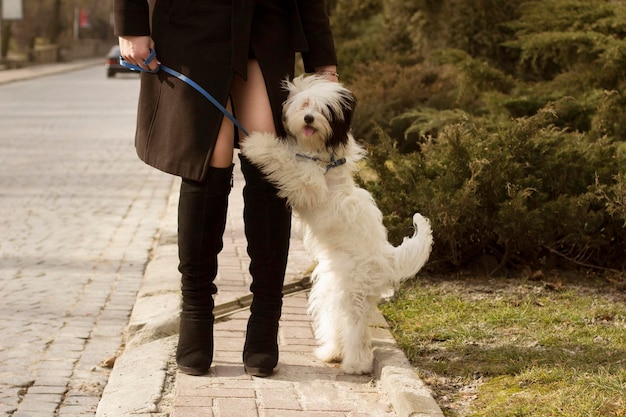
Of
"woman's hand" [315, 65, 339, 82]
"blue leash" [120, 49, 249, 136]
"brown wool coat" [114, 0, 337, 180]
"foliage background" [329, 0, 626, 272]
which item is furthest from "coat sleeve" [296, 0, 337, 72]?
"foliage background" [329, 0, 626, 272]

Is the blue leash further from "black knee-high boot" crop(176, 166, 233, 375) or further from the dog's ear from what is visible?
the dog's ear

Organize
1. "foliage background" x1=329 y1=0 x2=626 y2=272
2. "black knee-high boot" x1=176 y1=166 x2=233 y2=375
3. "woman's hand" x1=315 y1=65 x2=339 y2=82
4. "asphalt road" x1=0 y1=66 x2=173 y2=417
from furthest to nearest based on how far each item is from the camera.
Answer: "foliage background" x1=329 y1=0 x2=626 y2=272
"asphalt road" x1=0 y1=66 x2=173 y2=417
"woman's hand" x1=315 y1=65 x2=339 y2=82
"black knee-high boot" x1=176 y1=166 x2=233 y2=375

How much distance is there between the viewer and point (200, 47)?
Answer: 151 inches

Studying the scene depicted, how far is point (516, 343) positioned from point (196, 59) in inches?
74.8

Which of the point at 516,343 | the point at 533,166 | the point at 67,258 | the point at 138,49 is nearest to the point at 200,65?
the point at 138,49

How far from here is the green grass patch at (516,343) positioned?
Answer: 362cm

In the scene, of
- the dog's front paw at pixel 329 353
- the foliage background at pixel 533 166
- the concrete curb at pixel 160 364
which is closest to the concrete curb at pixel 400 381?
the concrete curb at pixel 160 364

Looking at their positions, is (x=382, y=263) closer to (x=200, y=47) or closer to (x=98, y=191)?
(x=200, y=47)

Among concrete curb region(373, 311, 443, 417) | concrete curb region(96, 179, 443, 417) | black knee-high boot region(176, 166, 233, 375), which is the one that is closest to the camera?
concrete curb region(373, 311, 443, 417)

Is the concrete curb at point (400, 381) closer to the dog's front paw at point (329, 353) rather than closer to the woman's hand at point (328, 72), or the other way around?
the dog's front paw at point (329, 353)

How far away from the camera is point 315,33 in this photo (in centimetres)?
405

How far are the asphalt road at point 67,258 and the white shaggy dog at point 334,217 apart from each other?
1.07 meters

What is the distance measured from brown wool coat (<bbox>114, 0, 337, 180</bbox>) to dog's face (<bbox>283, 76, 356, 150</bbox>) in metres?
0.07

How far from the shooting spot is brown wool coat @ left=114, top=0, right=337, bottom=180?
12.5ft
